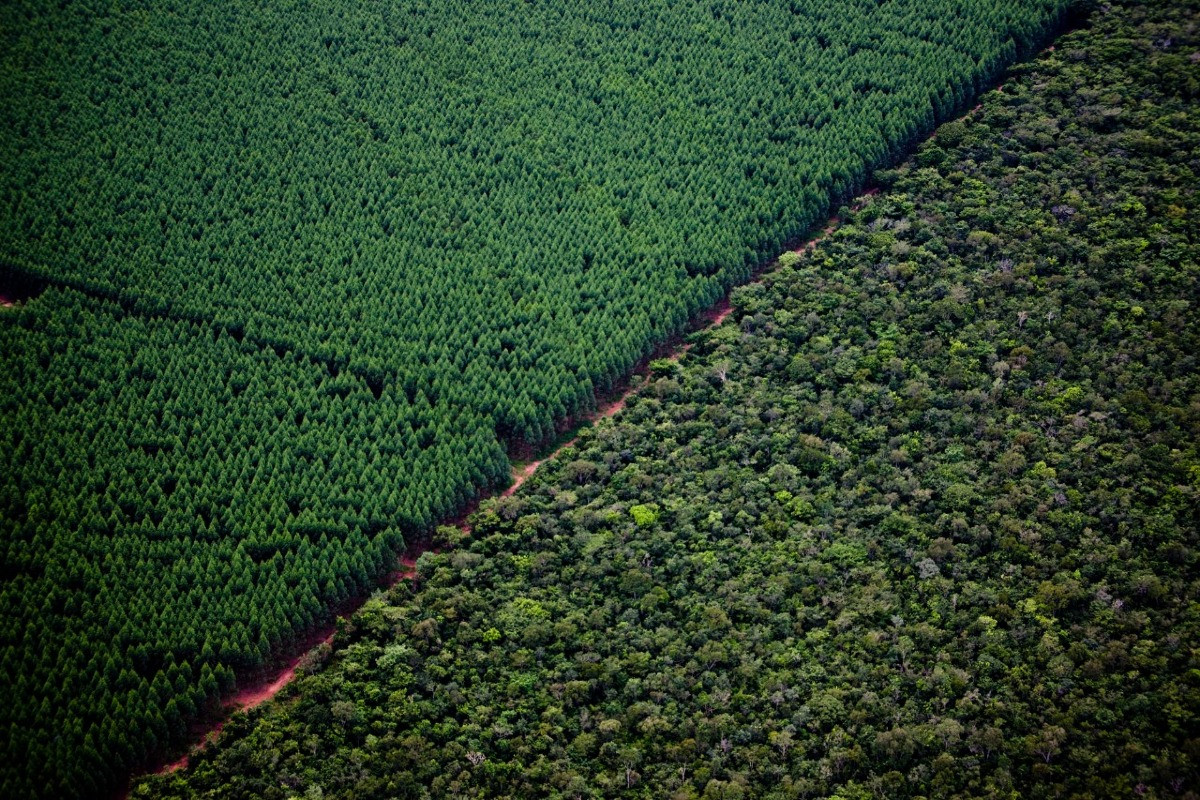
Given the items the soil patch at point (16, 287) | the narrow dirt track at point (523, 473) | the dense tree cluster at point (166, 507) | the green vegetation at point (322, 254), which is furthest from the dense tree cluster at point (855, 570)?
the soil patch at point (16, 287)

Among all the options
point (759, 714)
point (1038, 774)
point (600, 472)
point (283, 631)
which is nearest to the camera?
point (1038, 774)

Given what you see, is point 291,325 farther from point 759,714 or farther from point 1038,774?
point 1038,774

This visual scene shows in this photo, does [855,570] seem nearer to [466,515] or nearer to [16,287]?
[466,515]

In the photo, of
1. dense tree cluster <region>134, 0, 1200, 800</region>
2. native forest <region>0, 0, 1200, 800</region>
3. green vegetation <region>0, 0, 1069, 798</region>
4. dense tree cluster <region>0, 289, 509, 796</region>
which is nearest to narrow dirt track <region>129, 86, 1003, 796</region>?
native forest <region>0, 0, 1200, 800</region>

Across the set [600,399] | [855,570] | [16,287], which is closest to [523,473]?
[600,399]

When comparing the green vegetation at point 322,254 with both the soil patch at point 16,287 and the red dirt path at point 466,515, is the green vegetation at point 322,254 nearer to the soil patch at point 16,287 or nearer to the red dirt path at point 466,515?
the soil patch at point 16,287

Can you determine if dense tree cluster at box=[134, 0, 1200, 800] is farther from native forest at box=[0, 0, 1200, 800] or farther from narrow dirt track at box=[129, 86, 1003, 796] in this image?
narrow dirt track at box=[129, 86, 1003, 796]

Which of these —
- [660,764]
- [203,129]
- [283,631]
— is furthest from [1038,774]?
[203,129]
